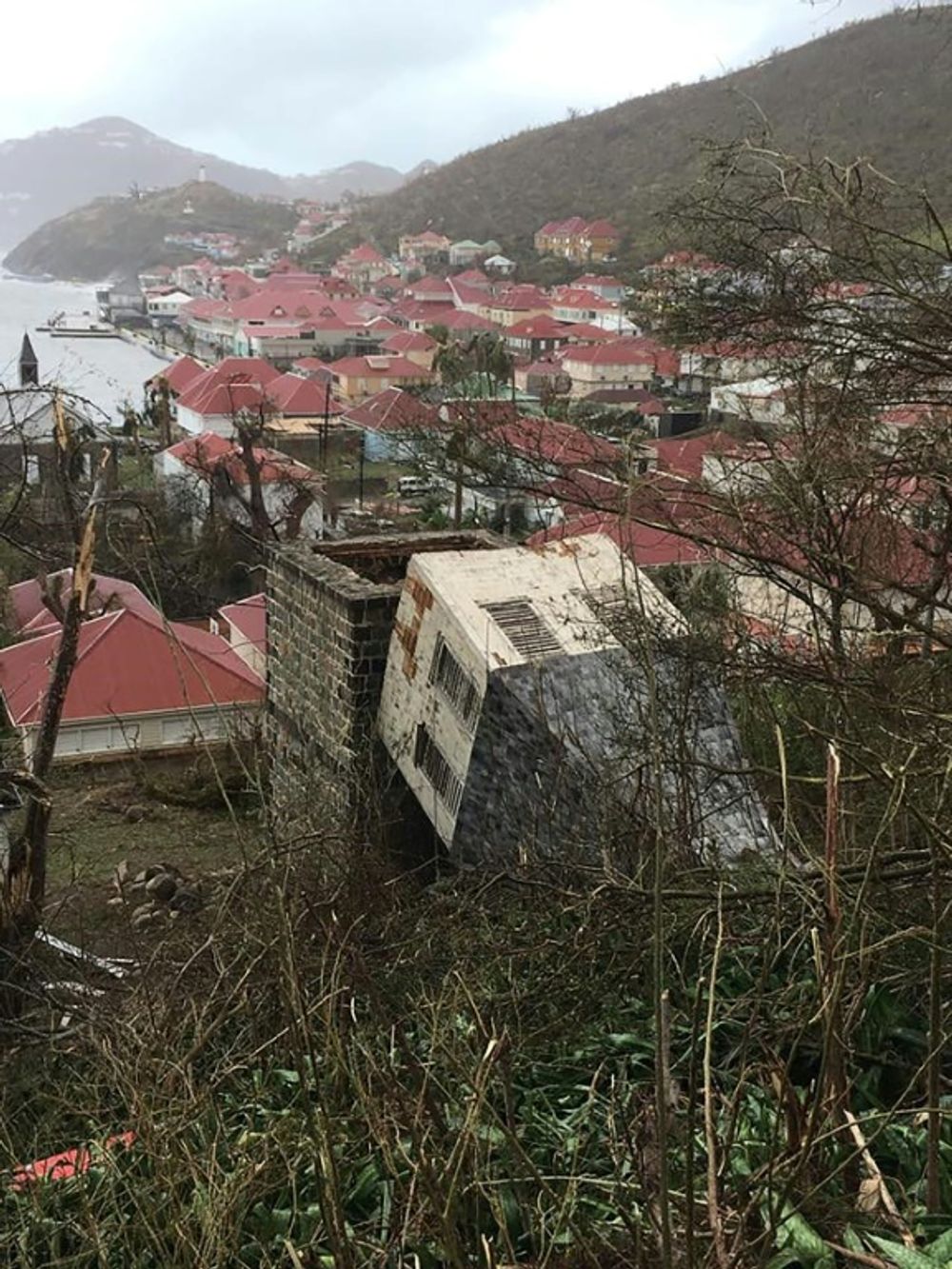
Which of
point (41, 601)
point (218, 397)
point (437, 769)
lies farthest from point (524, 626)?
point (218, 397)

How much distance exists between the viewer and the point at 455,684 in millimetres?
6031

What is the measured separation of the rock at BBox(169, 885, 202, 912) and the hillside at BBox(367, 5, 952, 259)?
38.1 meters

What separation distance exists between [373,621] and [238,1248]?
14.5 ft

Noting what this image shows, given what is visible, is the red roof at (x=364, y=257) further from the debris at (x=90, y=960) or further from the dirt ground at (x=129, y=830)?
the debris at (x=90, y=960)

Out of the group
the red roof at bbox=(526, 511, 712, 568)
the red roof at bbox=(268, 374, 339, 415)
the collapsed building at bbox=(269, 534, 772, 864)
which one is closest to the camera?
the red roof at bbox=(526, 511, 712, 568)

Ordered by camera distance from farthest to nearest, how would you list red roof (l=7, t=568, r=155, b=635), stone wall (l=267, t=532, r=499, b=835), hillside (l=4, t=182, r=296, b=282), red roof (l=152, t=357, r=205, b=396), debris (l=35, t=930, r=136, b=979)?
hillside (l=4, t=182, r=296, b=282), red roof (l=152, t=357, r=205, b=396), red roof (l=7, t=568, r=155, b=635), stone wall (l=267, t=532, r=499, b=835), debris (l=35, t=930, r=136, b=979)

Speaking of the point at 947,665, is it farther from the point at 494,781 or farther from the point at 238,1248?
the point at 238,1248

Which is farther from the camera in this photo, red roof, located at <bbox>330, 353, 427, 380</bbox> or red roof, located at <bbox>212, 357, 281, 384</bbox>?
red roof, located at <bbox>330, 353, 427, 380</bbox>

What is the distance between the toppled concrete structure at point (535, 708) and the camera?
211 inches

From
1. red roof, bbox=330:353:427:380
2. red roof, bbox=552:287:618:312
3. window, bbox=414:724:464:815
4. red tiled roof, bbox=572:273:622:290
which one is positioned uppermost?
window, bbox=414:724:464:815

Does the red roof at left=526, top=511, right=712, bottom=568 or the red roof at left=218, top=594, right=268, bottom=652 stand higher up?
the red roof at left=526, top=511, right=712, bottom=568

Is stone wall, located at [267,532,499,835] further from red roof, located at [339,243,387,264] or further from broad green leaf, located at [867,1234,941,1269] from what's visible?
red roof, located at [339,243,387,264]

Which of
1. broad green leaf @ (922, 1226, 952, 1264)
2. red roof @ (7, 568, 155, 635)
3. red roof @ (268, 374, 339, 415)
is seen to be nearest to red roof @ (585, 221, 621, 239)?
red roof @ (268, 374, 339, 415)

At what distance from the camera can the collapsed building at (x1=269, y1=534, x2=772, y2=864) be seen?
5285 millimetres
